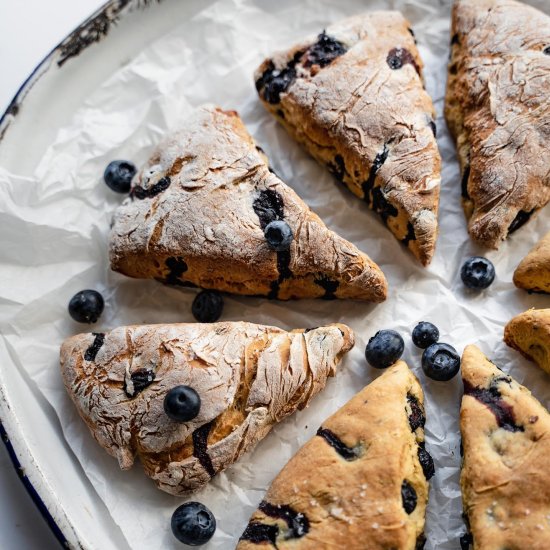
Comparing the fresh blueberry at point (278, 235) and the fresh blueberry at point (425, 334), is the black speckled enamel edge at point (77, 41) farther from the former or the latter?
the fresh blueberry at point (425, 334)

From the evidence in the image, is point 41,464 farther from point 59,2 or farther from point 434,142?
point 59,2

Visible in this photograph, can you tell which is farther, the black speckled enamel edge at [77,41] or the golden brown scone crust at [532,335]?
the black speckled enamel edge at [77,41]

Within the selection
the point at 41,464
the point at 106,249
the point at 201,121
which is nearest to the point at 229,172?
the point at 201,121

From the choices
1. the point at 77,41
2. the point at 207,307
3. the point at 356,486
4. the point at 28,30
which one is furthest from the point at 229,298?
the point at 28,30

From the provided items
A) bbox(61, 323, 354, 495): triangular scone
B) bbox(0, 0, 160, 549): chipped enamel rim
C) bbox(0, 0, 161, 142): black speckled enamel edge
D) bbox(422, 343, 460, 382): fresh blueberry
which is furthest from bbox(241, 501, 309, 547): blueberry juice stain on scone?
bbox(0, 0, 161, 142): black speckled enamel edge

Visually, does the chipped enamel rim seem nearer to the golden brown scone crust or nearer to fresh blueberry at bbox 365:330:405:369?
fresh blueberry at bbox 365:330:405:369

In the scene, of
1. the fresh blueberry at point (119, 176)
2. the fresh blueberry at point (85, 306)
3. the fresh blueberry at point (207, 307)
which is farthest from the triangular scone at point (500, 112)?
the fresh blueberry at point (85, 306)
